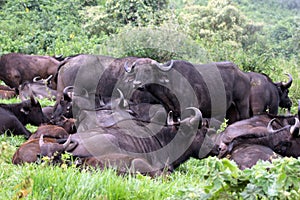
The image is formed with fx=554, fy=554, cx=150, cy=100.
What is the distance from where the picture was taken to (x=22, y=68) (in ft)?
59.7

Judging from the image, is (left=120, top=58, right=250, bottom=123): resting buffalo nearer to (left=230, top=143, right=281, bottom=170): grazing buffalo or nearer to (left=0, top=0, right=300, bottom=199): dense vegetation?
(left=230, top=143, right=281, bottom=170): grazing buffalo

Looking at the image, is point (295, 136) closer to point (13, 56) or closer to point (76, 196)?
point (76, 196)

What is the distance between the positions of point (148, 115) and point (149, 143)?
2.60 m

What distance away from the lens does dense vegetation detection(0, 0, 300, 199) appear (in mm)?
4133

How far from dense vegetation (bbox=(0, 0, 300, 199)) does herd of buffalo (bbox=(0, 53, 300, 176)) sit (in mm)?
467

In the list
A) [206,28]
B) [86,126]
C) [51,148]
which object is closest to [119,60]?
[86,126]

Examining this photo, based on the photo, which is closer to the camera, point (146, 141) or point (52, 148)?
point (52, 148)

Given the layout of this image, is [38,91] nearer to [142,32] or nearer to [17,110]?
[17,110]

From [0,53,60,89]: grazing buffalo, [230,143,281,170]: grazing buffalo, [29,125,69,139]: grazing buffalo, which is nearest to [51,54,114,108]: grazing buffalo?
[0,53,60,89]: grazing buffalo

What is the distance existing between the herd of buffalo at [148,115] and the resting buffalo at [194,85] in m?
0.02

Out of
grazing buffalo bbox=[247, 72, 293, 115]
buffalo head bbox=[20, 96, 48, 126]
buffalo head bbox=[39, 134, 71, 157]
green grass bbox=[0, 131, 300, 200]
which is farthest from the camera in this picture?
grazing buffalo bbox=[247, 72, 293, 115]

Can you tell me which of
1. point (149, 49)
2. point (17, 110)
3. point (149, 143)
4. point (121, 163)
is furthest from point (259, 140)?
point (149, 49)

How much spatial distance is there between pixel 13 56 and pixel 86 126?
9.40 meters

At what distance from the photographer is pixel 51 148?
24.2ft
